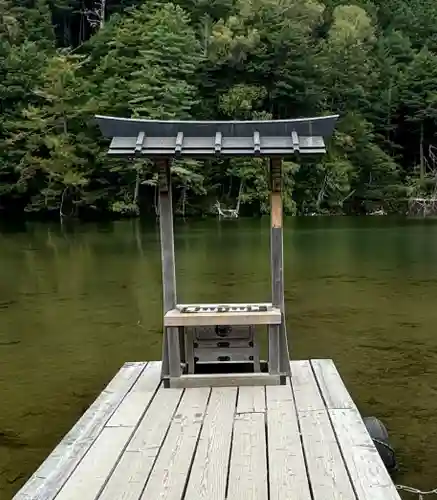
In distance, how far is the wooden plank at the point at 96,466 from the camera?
9.46 ft

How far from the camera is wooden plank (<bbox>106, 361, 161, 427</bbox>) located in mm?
3871

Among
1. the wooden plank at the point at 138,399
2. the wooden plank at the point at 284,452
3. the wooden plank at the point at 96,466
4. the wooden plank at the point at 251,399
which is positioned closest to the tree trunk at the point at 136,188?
the wooden plank at the point at 138,399

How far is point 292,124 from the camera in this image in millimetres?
4352

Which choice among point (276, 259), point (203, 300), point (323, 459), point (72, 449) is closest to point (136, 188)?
point (203, 300)

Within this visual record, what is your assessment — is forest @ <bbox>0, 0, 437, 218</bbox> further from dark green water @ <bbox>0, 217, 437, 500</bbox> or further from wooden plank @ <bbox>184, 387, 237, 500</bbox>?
wooden plank @ <bbox>184, 387, 237, 500</bbox>

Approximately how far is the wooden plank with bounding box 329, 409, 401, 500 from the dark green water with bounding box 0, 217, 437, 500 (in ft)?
2.97

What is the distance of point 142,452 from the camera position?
3.36 m

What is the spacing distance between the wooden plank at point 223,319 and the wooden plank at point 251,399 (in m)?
0.43

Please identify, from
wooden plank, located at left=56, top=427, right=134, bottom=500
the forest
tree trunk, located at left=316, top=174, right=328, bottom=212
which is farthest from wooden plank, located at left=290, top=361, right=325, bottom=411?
tree trunk, located at left=316, top=174, right=328, bottom=212

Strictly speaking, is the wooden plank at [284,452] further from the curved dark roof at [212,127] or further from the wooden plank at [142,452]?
the curved dark roof at [212,127]

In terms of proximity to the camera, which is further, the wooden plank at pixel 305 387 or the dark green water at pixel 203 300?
the dark green water at pixel 203 300

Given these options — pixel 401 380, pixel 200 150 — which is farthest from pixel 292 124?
pixel 401 380

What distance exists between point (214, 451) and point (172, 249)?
5.30 ft

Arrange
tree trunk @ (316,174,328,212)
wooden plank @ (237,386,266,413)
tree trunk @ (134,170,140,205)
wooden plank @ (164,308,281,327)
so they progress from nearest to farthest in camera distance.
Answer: wooden plank @ (237,386,266,413) → wooden plank @ (164,308,281,327) → tree trunk @ (134,170,140,205) → tree trunk @ (316,174,328,212)
